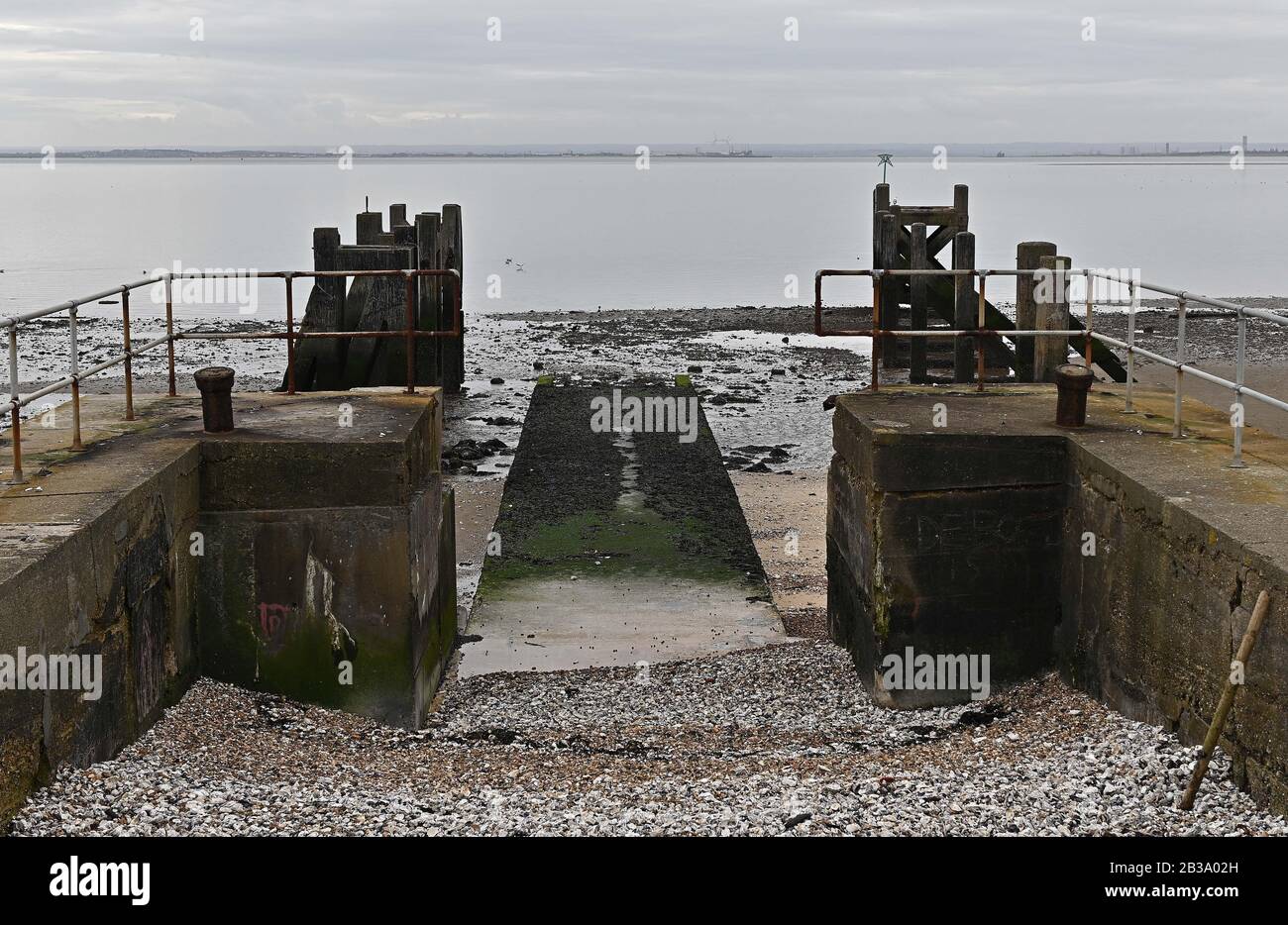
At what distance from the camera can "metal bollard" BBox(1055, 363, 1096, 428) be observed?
8953 millimetres

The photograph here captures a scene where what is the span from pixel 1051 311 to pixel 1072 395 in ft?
11.8

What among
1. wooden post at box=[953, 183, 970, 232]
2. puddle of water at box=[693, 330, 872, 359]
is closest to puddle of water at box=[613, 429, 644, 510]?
wooden post at box=[953, 183, 970, 232]

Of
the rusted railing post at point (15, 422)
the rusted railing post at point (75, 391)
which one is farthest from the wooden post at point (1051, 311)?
the rusted railing post at point (15, 422)

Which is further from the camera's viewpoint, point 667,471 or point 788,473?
point 788,473

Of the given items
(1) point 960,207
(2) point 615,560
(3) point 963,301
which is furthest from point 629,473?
(1) point 960,207

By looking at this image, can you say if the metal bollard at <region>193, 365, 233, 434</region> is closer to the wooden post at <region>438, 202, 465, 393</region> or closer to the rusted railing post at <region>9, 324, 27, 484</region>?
the rusted railing post at <region>9, 324, 27, 484</region>

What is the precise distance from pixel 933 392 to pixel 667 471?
5508mm

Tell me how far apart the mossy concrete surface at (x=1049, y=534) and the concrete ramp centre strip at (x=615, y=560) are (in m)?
1.27

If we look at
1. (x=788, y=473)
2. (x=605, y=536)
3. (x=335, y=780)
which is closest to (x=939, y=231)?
(x=788, y=473)

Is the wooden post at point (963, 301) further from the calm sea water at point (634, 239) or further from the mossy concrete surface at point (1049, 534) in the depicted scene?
the calm sea water at point (634, 239)

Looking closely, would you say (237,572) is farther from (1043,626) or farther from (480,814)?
(1043,626)

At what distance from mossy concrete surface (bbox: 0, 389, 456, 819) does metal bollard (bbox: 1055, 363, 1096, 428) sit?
152 inches

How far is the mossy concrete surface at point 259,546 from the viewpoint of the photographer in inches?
288

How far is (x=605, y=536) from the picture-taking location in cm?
1299
